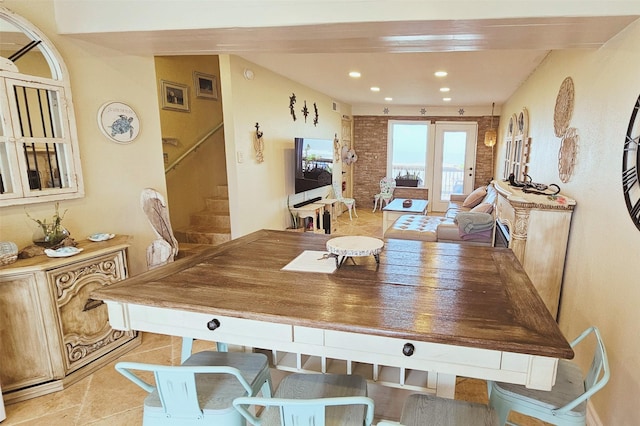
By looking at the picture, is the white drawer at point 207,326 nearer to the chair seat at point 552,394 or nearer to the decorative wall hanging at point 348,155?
the chair seat at point 552,394

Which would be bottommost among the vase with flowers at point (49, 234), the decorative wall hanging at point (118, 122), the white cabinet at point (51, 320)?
the white cabinet at point (51, 320)

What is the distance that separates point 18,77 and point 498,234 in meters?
3.95

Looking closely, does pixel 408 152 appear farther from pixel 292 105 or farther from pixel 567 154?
pixel 567 154

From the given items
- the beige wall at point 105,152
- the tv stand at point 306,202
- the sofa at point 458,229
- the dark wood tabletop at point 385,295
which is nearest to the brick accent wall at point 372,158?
the tv stand at point 306,202

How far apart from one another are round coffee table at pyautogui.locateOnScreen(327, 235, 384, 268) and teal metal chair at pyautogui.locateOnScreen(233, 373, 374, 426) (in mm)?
498

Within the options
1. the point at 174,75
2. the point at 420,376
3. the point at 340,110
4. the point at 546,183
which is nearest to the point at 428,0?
the point at 420,376

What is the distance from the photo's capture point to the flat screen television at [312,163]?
5129 millimetres

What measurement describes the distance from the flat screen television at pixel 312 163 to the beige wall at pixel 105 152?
242 centimetres

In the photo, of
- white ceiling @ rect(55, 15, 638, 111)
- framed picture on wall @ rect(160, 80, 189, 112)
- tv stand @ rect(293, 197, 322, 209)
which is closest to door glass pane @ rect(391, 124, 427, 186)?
tv stand @ rect(293, 197, 322, 209)

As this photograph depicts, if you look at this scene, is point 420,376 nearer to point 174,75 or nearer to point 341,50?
point 341,50

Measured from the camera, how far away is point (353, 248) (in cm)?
161

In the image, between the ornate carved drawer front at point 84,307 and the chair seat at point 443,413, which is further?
the ornate carved drawer front at point 84,307

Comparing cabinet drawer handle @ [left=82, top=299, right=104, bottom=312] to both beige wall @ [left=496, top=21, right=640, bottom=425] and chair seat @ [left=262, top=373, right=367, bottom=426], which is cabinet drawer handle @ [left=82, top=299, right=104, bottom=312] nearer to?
chair seat @ [left=262, top=373, right=367, bottom=426]

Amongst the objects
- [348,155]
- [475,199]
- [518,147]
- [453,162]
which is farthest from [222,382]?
[453,162]
